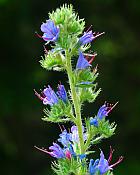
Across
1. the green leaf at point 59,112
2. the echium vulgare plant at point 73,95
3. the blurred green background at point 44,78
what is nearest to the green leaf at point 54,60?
the echium vulgare plant at point 73,95

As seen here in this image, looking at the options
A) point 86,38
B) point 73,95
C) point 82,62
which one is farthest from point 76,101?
point 86,38

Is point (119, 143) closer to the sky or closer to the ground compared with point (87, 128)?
closer to the sky

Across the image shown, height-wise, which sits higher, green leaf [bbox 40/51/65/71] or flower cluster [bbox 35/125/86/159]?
green leaf [bbox 40/51/65/71]

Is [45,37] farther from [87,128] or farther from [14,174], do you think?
[14,174]

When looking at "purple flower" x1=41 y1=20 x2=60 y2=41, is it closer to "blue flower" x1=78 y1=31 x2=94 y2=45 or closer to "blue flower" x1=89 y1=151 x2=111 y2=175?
"blue flower" x1=78 y1=31 x2=94 y2=45

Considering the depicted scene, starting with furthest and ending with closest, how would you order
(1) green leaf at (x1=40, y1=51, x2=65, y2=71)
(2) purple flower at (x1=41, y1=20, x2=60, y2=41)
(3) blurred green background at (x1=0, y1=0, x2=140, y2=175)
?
(3) blurred green background at (x1=0, y1=0, x2=140, y2=175)
(1) green leaf at (x1=40, y1=51, x2=65, y2=71)
(2) purple flower at (x1=41, y1=20, x2=60, y2=41)

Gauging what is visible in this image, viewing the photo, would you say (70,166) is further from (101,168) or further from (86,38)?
(86,38)

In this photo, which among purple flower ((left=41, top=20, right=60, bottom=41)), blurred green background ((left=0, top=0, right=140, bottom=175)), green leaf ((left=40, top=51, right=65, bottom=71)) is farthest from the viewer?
blurred green background ((left=0, top=0, right=140, bottom=175))

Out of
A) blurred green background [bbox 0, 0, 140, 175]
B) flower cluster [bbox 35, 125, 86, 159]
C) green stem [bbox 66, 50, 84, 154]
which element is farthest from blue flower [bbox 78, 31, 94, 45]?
blurred green background [bbox 0, 0, 140, 175]

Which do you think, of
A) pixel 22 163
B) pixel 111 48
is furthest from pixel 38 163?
pixel 111 48
